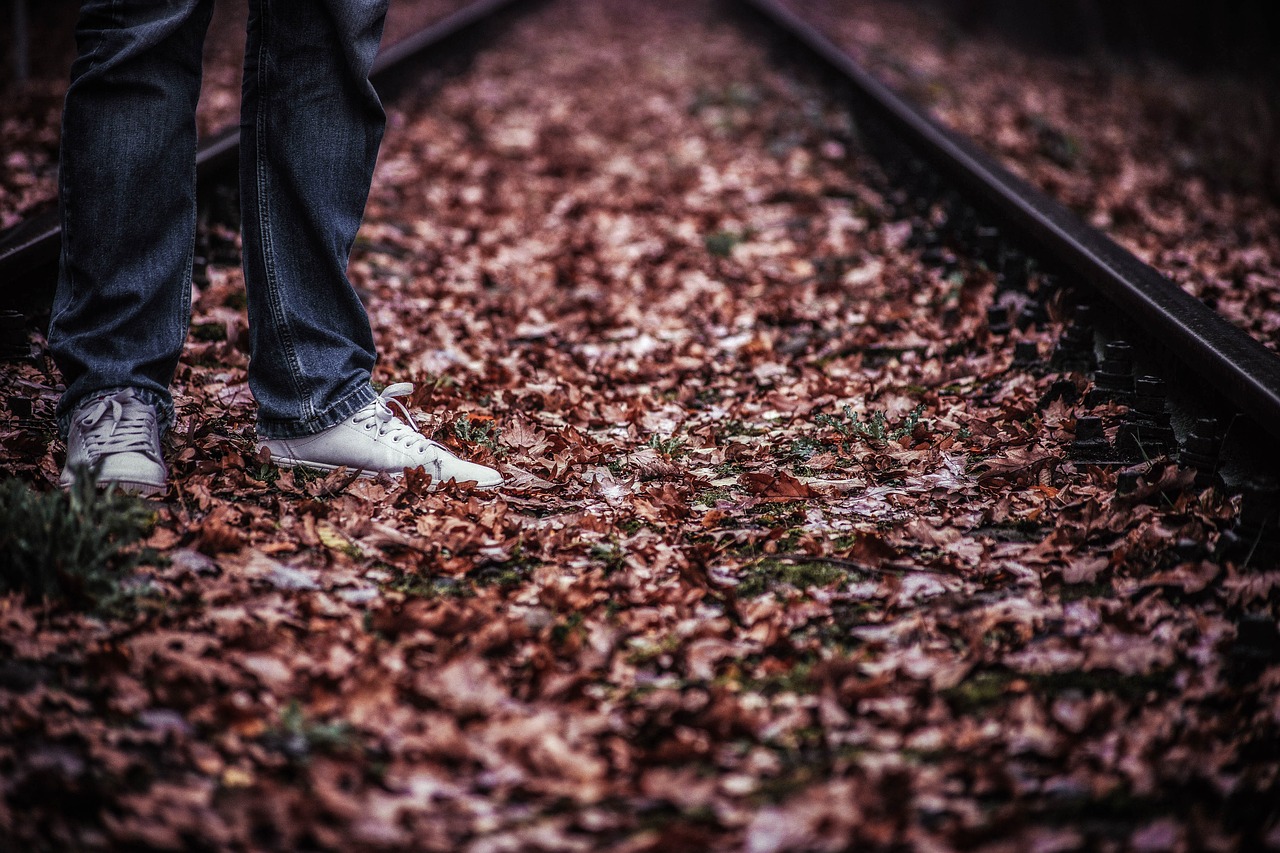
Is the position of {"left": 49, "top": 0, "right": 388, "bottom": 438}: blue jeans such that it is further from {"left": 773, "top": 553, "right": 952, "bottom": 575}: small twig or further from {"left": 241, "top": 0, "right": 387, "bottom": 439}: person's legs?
{"left": 773, "top": 553, "right": 952, "bottom": 575}: small twig

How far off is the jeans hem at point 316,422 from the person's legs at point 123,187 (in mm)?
278

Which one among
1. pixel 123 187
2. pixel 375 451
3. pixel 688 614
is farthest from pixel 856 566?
pixel 123 187

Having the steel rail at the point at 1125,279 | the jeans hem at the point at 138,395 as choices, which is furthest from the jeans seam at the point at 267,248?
the steel rail at the point at 1125,279

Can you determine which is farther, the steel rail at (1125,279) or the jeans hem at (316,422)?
the jeans hem at (316,422)

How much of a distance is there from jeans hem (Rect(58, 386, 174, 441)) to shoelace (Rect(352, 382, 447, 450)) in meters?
0.49

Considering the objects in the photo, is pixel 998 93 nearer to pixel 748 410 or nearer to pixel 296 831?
pixel 748 410

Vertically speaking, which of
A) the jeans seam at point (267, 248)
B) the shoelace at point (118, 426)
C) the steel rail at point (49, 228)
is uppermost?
the jeans seam at point (267, 248)

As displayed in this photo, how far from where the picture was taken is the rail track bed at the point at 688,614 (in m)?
1.60

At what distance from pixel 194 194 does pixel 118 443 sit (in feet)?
2.21

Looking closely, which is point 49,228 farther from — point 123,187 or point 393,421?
point 393,421

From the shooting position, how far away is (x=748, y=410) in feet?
11.5

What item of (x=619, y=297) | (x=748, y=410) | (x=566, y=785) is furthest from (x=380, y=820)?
(x=619, y=297)

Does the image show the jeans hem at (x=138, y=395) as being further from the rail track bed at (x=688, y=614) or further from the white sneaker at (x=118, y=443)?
the rail track bed at (x=688, y=614)

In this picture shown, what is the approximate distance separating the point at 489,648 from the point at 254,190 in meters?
1.38
